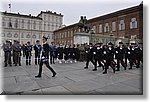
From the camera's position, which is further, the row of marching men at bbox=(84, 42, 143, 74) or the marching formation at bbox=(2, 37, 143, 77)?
the row of marching men at bbox=(84, 42, 143, 74)

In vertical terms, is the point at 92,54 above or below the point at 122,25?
below

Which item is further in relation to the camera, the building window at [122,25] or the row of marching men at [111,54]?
the building window at [122,25]

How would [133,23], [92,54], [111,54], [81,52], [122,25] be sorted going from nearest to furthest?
[111,54]
[92,54]
[81,52]
[133,23]
[122,25]

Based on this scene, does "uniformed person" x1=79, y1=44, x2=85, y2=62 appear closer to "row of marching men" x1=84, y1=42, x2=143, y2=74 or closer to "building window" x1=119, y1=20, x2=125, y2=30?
"row of marching men" x1=84, y1=42, x2=143, y2=74

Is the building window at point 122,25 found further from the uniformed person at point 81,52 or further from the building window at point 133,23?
the uniformed person at point 81,52

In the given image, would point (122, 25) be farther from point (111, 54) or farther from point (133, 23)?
point (111, 54)

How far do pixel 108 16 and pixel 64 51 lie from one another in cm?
2585

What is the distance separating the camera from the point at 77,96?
4.10m

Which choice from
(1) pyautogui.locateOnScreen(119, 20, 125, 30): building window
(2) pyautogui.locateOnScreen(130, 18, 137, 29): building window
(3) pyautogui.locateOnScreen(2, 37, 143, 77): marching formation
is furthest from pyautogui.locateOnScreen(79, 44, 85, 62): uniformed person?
(1) pyautogui.locateOnScreen(119, 20, 125, 30): building window

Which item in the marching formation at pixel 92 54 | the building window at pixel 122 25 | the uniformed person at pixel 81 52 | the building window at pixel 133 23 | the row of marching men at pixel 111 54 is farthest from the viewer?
the building window at pixel 122 25

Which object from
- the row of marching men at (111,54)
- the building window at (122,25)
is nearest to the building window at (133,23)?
the building window at (122,25)

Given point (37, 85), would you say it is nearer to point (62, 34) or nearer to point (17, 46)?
point (17, 46)

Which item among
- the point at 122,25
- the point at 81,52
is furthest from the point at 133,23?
the point at 81,52

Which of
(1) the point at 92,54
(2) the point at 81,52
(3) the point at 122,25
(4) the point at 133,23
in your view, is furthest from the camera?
(3) the point at 122,25
